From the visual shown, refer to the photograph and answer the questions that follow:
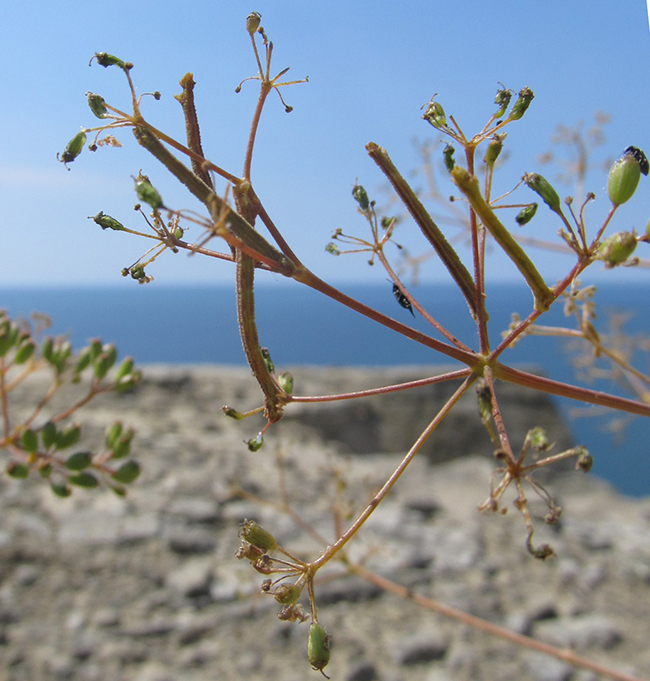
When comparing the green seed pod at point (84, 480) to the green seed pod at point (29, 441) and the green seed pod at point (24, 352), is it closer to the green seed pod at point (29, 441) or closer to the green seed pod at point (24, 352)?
the green seed pod at point (29, 441)

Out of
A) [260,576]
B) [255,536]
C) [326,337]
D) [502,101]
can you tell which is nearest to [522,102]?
[502,101]

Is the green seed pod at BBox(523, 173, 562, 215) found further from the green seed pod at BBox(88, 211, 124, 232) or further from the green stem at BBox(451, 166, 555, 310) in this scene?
the green seed pod at BBox(88, 211, 124, 232)

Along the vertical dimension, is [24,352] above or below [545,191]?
below

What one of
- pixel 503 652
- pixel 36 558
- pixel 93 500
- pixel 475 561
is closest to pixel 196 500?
pixel 93 500

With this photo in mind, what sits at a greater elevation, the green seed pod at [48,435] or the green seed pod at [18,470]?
the green seed pod at [48,435]

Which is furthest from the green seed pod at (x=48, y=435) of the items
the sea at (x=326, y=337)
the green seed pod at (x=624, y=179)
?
the sea at (x=326, y=337)

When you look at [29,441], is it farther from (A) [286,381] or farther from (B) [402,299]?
(B) [402,299]
